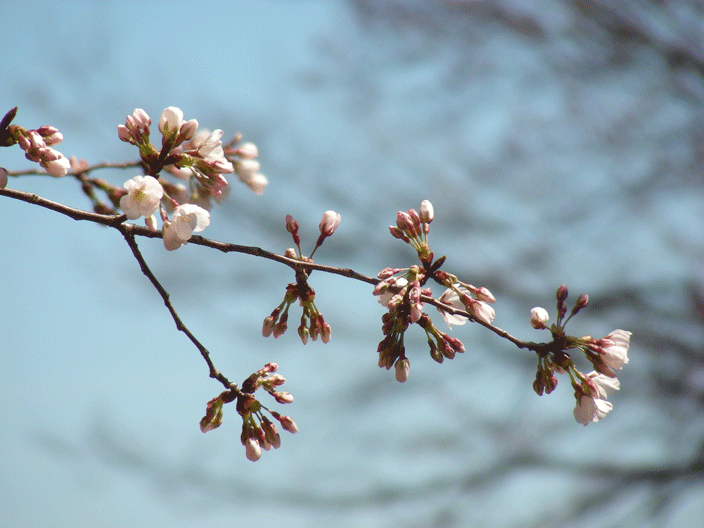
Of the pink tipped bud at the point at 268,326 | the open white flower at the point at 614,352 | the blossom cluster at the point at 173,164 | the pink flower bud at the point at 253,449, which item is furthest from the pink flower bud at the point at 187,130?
the open white flower at the point at 614,352

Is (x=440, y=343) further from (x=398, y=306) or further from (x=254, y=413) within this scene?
(x=254, y=413)

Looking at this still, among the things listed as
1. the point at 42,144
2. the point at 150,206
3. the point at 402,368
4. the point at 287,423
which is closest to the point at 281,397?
the point at 287,423

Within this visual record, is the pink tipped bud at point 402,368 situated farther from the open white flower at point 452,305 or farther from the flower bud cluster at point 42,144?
the flower bud cluster at point 42,144

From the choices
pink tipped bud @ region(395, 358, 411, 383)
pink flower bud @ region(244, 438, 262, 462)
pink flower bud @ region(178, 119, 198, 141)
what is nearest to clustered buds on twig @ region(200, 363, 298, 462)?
pink flower bud @ region(244, 438, 262, 462)

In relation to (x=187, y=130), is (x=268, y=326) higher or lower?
lower

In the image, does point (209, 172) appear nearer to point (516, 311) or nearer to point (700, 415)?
point (516, 311)

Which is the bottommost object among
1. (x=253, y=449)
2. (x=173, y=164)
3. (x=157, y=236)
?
(x=253, y=449)
